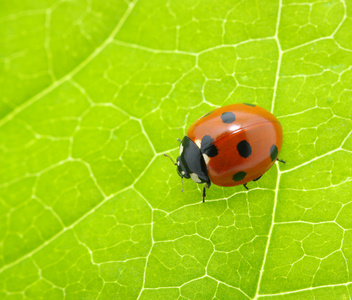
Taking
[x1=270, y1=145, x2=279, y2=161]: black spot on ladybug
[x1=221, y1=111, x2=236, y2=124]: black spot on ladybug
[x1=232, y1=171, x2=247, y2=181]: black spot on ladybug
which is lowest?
[x1=232, y1=171, x2=247, y2=181]: black spot on ladybug

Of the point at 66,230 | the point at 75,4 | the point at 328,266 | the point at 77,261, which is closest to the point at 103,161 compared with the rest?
the point at 66,230

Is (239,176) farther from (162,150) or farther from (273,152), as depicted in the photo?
(162,150)

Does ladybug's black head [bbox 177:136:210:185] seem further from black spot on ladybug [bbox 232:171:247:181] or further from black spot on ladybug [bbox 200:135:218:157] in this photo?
black spot on ladybug [bbox 232:171:247:181]

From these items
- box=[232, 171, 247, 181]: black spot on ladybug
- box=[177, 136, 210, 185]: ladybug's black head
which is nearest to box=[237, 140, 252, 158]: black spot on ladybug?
box=[232, 171, 247, 181]: black spot on ladybug

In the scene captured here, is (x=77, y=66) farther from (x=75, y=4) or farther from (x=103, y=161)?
(x=103, y=161)

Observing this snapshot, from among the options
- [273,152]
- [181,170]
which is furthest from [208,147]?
[273,152]

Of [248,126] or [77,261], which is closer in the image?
[248,126]

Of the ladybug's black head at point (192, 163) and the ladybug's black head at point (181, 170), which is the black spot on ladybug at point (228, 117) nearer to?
the ladybug's black head at point (192, 163)

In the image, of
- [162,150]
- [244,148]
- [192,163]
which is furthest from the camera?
[162,150]
